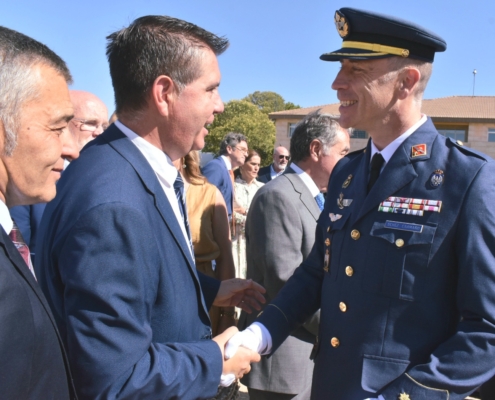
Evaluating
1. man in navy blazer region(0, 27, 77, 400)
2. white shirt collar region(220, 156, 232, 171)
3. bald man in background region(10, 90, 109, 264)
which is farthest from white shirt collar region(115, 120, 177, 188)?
white shirt collar region(220, 156, 232, 171)

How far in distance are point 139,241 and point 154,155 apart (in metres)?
0.50

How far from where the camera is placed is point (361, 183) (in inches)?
91.3

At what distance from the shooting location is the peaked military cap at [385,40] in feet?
7.18

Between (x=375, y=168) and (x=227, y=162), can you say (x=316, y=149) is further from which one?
(x=227, y=162)

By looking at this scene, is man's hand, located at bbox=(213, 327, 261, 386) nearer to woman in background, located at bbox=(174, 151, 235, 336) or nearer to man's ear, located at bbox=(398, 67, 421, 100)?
man's ear, located at bbox=(398, 67, 421, 100)

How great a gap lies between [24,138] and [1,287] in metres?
0.48

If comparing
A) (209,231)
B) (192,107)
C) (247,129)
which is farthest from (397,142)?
(247,129)

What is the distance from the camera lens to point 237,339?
216 centimetres

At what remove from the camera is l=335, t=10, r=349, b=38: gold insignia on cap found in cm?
239

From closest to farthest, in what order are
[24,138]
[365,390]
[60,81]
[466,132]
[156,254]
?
[24,138], [60,81], [156,254], [365,390], [466,132]

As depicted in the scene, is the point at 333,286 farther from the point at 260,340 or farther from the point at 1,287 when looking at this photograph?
the point at 1,287

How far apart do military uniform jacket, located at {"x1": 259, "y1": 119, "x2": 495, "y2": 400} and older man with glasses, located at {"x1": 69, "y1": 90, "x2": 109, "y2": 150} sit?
2648 millimetres

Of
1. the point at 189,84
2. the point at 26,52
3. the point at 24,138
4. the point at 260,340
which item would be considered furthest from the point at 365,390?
the point at 26,52

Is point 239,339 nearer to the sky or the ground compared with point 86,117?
nearer to the ground
